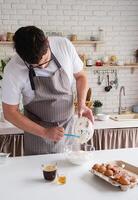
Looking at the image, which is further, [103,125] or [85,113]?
[103,125]

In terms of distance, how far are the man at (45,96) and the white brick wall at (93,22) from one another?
1968 millimetres

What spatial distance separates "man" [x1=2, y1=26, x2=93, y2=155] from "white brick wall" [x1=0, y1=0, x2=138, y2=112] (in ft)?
6.46

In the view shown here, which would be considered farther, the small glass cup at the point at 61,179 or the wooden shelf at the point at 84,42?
the wooden shelf at the point at 84,42

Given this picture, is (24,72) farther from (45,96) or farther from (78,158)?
(78,158)

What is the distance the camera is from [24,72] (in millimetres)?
1995

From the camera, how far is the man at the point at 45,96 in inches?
Answer: 78.2

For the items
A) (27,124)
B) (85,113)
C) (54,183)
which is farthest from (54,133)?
(54,183)

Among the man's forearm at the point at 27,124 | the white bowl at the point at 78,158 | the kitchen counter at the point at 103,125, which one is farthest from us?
the kitchen counter at the point at 103,125

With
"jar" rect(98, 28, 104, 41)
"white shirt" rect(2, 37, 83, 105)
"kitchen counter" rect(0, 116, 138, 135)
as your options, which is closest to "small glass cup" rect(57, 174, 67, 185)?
"white shirt" rect(2, 37, 83, 105)

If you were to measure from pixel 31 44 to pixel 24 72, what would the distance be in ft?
1.03

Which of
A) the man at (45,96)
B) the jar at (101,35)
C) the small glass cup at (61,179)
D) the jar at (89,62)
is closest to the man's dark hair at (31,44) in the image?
the man at (45,96)

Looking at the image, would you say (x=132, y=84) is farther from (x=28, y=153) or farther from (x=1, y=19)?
(x=28, y=153)

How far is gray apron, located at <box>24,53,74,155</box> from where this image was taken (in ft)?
6.76

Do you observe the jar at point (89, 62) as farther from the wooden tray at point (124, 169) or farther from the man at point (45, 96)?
the wooden tray at point (124, 169)
